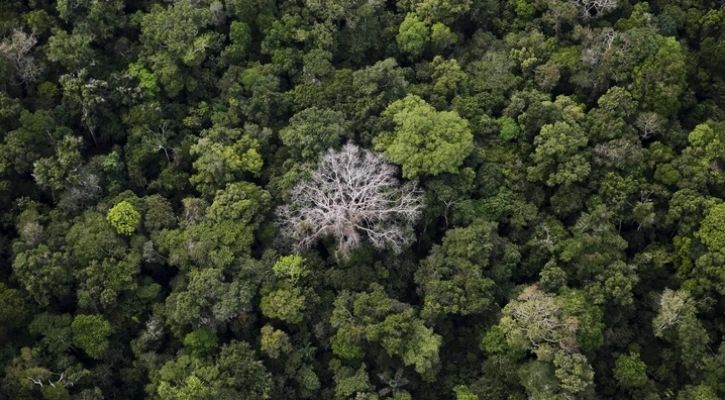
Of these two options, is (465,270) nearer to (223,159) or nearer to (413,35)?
(223,159)

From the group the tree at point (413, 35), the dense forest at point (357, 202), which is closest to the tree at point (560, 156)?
the dense forest at point (357, 202)

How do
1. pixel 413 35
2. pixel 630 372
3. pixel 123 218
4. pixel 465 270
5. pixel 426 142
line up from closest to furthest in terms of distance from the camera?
pixel 630 372 < pixel 465 270 < pixel 123 218 < pixel 426 142 < pixel 413 35

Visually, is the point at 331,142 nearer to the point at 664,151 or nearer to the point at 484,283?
the point at 484,283

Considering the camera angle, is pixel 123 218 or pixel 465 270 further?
pixel 123 218

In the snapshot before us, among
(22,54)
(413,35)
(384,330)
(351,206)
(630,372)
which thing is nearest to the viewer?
(384,330)

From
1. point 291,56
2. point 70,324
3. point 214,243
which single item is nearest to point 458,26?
point 291,56

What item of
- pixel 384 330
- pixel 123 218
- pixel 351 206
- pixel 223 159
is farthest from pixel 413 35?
pixel 123 218

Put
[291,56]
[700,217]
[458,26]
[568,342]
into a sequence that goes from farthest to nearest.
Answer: [458,26]
[291,56]
[700,217]
[568,342]

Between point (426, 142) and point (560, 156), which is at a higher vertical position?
point (426, 142)
